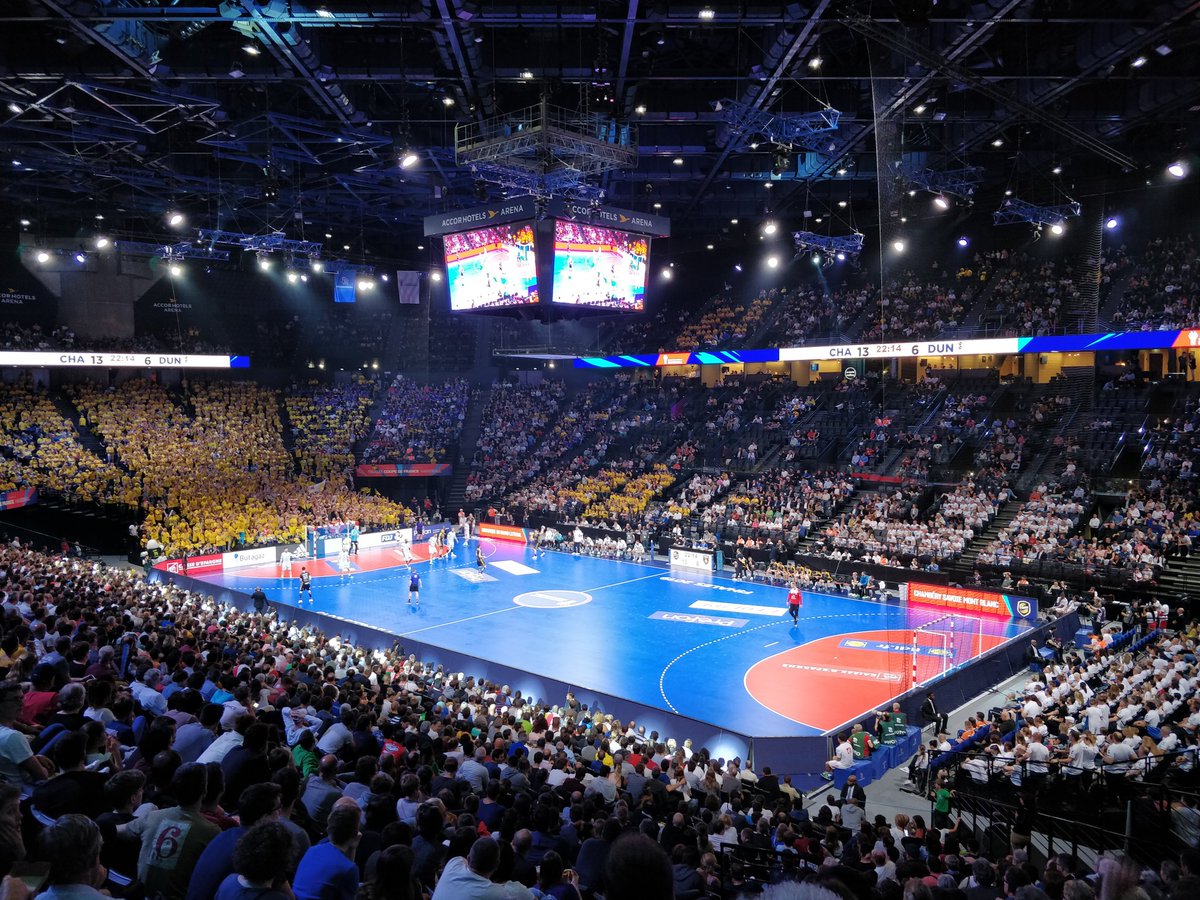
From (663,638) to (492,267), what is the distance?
1376cm

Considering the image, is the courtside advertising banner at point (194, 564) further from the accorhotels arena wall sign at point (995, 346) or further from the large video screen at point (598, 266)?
the accorhotels arena wall sign at point (995, 346)

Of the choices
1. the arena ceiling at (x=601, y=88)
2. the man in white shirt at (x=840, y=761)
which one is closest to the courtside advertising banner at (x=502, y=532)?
the arena ceiling at (x=601, y=88)

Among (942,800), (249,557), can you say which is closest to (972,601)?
(942,800)

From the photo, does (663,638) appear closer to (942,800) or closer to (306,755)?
(942,800)

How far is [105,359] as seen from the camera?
129 ft

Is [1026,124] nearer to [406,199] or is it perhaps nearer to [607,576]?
[607,576]

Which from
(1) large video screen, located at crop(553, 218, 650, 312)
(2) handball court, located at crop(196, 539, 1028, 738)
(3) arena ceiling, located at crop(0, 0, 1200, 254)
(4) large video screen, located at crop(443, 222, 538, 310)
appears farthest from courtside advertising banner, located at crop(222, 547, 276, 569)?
(1) large video screen, located at crop(553, 218, 650, 312)

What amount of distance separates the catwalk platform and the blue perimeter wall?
0.12ft

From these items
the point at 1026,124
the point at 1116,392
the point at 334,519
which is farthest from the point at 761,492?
the point at 334,519

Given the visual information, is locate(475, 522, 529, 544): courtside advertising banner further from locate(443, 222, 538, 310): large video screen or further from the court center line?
locate(443, 222, 538, 310): large video screen

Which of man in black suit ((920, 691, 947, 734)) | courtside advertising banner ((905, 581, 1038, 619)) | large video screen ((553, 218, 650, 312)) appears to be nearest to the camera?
man in black suit ((920, 691, 947, 734))

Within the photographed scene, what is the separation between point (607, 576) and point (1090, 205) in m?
25.4

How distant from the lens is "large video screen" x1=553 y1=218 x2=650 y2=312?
1060 inches

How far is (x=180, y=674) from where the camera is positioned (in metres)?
10.2
